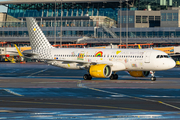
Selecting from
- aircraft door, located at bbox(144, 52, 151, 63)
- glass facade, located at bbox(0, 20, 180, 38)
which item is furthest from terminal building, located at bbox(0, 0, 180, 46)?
aircraft door, located at bbox(144, 52, 151, 63)

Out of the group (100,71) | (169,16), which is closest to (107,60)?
(100,71)

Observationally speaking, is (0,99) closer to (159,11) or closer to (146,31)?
(146,31)

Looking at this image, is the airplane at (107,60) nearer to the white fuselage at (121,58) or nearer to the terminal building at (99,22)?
the white fuselage at (121,58)

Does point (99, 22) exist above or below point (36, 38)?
above

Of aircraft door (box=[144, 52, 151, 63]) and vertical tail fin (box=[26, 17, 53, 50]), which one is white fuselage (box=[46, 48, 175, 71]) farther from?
vertical tail fin (box=[26, 17, 53, 50])

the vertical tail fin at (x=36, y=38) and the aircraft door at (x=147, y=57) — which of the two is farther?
the vertical tail fin at (x=36, y=38)

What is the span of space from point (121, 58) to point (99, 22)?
10604 cm

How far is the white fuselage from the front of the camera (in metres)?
45.6

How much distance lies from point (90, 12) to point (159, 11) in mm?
32945

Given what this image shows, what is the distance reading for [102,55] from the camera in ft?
161

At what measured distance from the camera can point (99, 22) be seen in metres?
153

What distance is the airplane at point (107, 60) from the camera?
150 feet

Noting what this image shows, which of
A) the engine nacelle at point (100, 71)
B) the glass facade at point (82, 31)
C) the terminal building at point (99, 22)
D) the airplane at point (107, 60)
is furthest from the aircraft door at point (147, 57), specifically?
the glass facade at point (82, 31)

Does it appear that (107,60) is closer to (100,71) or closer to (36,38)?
(100,71)
